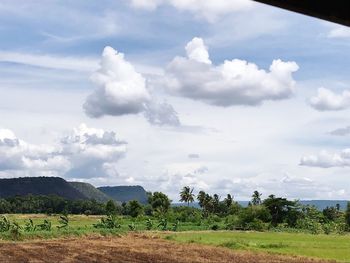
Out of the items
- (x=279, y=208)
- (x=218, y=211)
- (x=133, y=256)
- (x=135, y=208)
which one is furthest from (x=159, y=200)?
(x=133, y=256)

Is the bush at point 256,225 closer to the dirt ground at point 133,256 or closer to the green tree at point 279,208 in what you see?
the green tree at point 279,208

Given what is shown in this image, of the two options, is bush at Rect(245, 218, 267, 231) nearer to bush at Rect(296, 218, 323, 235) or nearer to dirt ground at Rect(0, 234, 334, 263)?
bush at Rect(296, 218, 323, 235)

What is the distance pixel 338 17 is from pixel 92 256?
23.8 m

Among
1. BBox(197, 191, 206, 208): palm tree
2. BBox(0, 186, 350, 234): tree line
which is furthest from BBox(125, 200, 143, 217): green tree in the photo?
BBox(197, 191, 206, 208): palm tree

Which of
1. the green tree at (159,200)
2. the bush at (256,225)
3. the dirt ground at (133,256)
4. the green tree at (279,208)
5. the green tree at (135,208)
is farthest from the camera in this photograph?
the green tree at (159,200)

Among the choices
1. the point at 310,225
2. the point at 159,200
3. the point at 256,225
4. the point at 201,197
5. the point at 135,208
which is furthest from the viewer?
the point at 201,197

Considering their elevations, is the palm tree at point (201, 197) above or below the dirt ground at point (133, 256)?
above

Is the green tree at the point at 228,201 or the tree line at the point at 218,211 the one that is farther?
the green tree at the point at 228,201

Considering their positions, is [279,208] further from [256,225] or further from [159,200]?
[159,200]

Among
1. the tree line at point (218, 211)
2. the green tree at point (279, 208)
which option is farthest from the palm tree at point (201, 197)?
the green tree at point (279, 208)

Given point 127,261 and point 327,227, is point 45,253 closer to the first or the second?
point 127,261

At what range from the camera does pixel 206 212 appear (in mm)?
104000

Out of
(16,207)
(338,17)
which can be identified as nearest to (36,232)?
(338,17)

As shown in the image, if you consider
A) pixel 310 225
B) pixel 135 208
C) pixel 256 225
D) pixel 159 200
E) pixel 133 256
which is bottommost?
pixel 133 256
